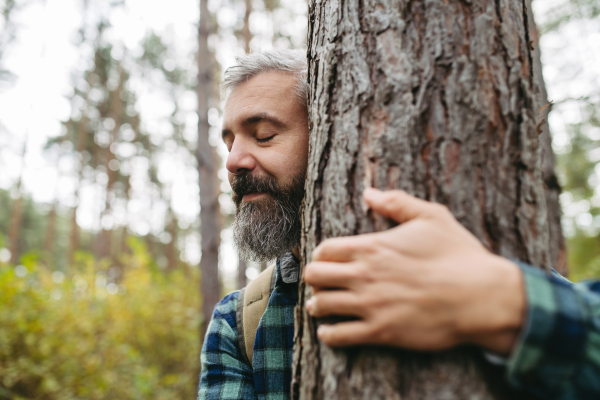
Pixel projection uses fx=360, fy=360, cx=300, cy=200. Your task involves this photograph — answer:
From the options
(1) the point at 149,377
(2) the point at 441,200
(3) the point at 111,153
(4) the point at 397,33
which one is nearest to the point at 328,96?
(4) the point at 397,33

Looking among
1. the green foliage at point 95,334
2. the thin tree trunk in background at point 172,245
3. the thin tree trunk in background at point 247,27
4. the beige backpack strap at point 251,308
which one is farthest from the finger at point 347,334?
the thin tree trunk in background at point 172,245

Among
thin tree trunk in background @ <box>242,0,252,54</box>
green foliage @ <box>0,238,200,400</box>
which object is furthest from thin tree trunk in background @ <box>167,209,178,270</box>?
thin tree trunk in background @ <box>242,0,252,54</box>

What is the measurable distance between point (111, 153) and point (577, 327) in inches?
664

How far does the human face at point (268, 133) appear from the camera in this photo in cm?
145

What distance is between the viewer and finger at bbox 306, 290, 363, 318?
69cm

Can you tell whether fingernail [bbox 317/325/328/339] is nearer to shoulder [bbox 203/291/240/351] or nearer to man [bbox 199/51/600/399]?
man [bbox 199/51/600/399]

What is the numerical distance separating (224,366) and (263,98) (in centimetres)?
116

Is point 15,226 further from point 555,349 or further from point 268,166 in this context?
point 555,349

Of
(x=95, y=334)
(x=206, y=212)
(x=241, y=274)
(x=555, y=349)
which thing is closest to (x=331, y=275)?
(x=555, y=349)

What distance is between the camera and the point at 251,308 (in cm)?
161

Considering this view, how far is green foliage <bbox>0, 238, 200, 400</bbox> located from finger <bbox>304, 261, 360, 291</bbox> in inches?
207

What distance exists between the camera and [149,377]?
18.9 ft

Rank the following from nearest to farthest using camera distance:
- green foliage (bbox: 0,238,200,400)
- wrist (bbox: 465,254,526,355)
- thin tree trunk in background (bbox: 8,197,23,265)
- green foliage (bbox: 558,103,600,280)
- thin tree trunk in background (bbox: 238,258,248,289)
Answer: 1. wrist (bbox: 465,254,526,355)
2. green foliage (bbox: 0,238,200,400)
3. thin tree trunk in background (bbox: 238,258,248,289)
4. green foliage (bbox: 558,103,600,280)
5. thin tree trunk in background (bbox: 8,197,23,265)

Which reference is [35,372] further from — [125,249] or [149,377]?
[125,249]
